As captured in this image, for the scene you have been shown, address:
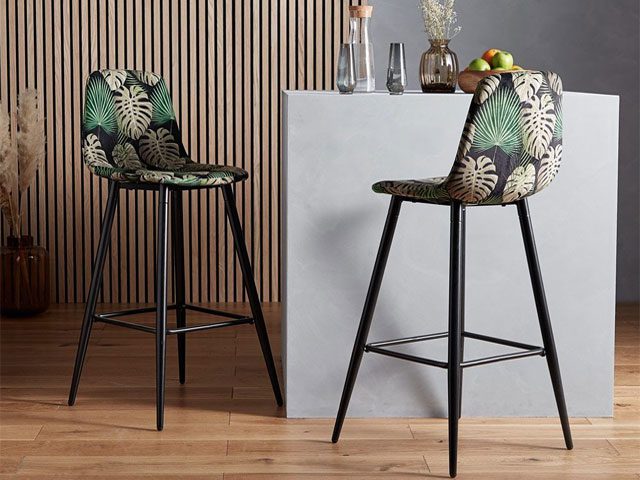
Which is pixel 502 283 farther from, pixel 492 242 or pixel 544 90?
pixel 544 90

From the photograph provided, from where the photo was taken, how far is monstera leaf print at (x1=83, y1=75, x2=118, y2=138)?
12.0ft

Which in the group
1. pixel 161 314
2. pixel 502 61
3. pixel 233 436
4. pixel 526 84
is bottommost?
pixel 233 436

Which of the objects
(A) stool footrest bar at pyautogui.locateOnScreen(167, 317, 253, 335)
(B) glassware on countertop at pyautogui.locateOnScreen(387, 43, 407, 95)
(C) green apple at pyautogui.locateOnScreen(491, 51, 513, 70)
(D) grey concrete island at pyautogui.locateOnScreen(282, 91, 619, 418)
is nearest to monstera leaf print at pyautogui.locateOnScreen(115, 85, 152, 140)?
(D) grey concrete island at pyautogui.locateOnScreen(282, 91, 619, 418)

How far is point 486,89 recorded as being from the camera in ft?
9.32

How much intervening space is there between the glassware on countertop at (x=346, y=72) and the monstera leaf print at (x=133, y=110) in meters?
0.79

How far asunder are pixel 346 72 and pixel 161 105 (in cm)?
81

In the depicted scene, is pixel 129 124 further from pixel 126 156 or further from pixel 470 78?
pixel 470 78

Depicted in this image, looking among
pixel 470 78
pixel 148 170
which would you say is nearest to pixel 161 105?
pixel 148 170

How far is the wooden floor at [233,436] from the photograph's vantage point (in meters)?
3.00


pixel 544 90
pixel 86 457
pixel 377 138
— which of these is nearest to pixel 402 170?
pixel 377 138

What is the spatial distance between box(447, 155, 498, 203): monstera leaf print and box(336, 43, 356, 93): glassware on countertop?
0.73 m

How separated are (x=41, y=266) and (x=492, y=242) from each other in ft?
8.28

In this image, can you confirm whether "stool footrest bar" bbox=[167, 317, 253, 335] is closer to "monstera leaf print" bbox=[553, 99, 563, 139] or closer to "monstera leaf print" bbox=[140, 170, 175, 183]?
"monstera leaf print" bbox=[140, 170, 175, 183]

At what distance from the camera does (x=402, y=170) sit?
339 centimetres
